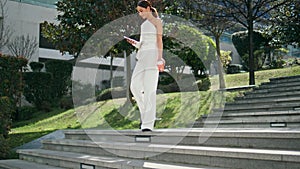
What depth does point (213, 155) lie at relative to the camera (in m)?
3.89

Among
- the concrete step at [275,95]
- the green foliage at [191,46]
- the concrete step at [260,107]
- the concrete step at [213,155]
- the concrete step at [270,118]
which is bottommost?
the concrete step at [213,155]

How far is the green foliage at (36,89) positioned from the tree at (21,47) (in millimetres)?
3713

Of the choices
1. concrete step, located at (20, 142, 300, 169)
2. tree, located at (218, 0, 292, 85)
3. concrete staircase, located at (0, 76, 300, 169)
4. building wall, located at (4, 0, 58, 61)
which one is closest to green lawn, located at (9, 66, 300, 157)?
concrete staircase, located at (0, 76, 300, 169)

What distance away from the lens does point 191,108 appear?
1011cm

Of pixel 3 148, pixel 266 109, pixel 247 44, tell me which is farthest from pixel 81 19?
pixel 247 44

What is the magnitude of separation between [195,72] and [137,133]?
11.9 m

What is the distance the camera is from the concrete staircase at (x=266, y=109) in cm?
623

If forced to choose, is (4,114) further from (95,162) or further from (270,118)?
(270,118)

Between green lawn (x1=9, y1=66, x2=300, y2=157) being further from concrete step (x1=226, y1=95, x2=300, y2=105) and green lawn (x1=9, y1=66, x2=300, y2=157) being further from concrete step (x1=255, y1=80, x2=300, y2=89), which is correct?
concrete step (x1=226, y1=95, x2=300, y2=105)

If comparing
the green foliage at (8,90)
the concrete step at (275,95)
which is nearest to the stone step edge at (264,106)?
the concrete step at (275,95)

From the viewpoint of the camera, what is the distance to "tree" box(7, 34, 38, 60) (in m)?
19.3

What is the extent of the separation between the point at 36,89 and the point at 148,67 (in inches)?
470

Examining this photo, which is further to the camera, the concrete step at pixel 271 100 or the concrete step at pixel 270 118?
the concrete step at pixel 271 100

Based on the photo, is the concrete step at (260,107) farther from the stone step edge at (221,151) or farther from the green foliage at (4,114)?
the green foliage at (4,114)
